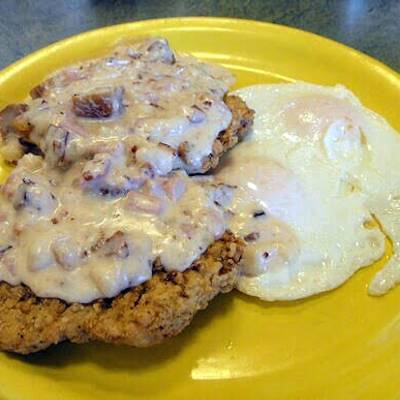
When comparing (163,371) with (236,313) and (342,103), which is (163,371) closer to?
(236,313)

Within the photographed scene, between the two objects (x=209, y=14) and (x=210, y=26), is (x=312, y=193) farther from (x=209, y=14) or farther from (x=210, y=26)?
(x=209, y=14)

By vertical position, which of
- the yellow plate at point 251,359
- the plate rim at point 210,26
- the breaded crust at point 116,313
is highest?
the plate rim at point 210,26

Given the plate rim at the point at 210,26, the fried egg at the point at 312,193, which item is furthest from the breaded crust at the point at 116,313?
the plate rim at the point at 210,26

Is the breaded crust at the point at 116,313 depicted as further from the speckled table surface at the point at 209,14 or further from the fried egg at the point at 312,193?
the speckled table surface at the point at 209,14

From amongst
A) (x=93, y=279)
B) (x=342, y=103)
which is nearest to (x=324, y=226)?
Result: (x=342, y=103)

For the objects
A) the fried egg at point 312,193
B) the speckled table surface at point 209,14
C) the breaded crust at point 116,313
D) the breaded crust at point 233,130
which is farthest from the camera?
→ the speckled table surface at point 209,14
